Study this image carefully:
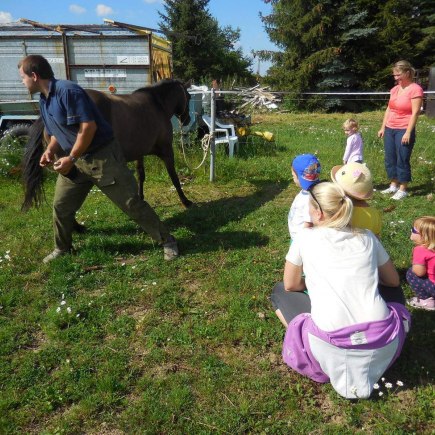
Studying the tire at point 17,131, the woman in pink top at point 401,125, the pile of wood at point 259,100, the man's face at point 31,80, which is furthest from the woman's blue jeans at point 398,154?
the pile of wood at point 259,100

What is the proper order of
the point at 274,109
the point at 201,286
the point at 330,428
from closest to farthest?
the point at 330,428 → the point at 201,286 → the point at 274,109

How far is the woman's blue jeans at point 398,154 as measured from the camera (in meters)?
5.30

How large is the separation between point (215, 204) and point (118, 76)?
470 centimetres

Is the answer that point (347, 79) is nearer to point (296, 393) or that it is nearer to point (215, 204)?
point (215, 204)

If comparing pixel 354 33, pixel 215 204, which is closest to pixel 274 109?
pixel 354 33

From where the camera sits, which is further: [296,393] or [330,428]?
[296,393]

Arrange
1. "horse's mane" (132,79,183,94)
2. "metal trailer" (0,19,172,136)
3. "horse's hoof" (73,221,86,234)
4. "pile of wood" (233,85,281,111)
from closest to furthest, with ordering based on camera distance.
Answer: "horse's hoof" (73,221,86,234), "horse's mane" (132,79,183,94), "metal trailer" (0,19,172,136), "pile of wood" (233,85,281,111)

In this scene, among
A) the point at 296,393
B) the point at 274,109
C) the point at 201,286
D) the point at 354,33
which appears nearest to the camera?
the point at 296,393

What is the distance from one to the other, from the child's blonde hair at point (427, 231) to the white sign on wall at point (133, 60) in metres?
7.19

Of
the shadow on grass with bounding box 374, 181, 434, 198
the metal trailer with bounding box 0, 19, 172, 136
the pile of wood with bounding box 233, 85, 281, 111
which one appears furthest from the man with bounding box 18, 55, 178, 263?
the pile of wood with bounding box 233, 85, 281, 111

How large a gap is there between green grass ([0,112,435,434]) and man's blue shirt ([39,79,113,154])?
1252 millimetres

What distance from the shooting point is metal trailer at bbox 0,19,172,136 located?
838 centimetres

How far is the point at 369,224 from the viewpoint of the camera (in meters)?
2.57

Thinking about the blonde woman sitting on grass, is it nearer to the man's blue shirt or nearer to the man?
the man
